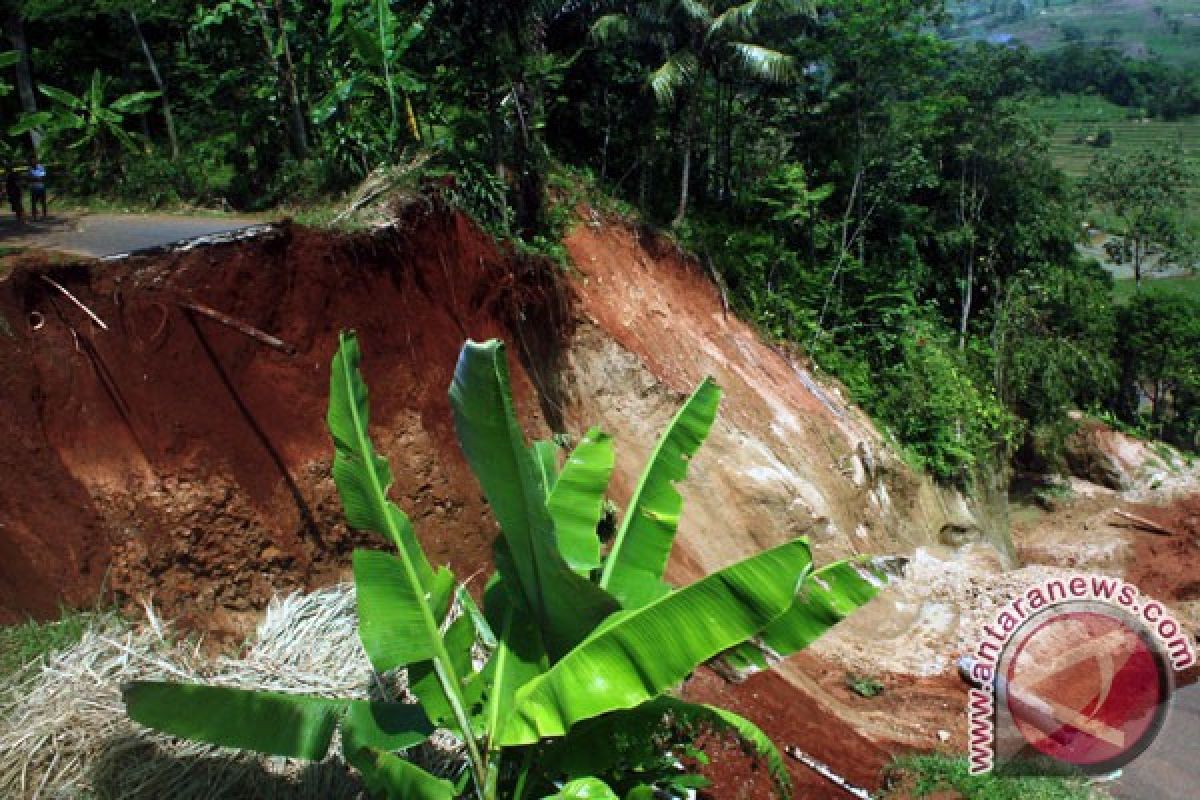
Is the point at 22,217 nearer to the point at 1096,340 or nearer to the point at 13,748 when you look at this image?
the point at 13,748

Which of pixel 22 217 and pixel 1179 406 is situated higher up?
pixel 22 217

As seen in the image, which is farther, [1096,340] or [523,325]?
[1096,340]

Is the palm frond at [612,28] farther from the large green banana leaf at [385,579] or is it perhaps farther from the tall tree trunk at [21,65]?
the large green banana leaf at [385,579]

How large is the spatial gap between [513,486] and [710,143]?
709 inches

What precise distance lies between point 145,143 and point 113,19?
9.61 ft

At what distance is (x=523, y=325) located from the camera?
37.3ft

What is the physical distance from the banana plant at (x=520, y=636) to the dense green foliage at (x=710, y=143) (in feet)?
20.2

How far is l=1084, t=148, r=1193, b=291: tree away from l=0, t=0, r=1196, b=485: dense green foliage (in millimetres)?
5629

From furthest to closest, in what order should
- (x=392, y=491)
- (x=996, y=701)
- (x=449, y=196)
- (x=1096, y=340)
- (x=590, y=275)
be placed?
(x=1096, y=340) < (x=590, y=275) < (x=996, y=701) < (x=449, y=196) < (x=392, y=491)

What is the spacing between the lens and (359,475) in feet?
15.8

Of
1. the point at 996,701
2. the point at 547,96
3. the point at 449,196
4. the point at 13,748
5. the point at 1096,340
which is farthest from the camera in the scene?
the point at 1096,340

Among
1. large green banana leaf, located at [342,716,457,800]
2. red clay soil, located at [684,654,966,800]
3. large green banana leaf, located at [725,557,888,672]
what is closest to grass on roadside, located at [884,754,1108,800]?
red clay soil, located at [684,654,966,800]

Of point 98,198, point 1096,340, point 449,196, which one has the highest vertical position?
point 449,196

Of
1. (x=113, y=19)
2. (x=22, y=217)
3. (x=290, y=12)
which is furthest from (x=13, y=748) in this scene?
(x=113, y=19)
